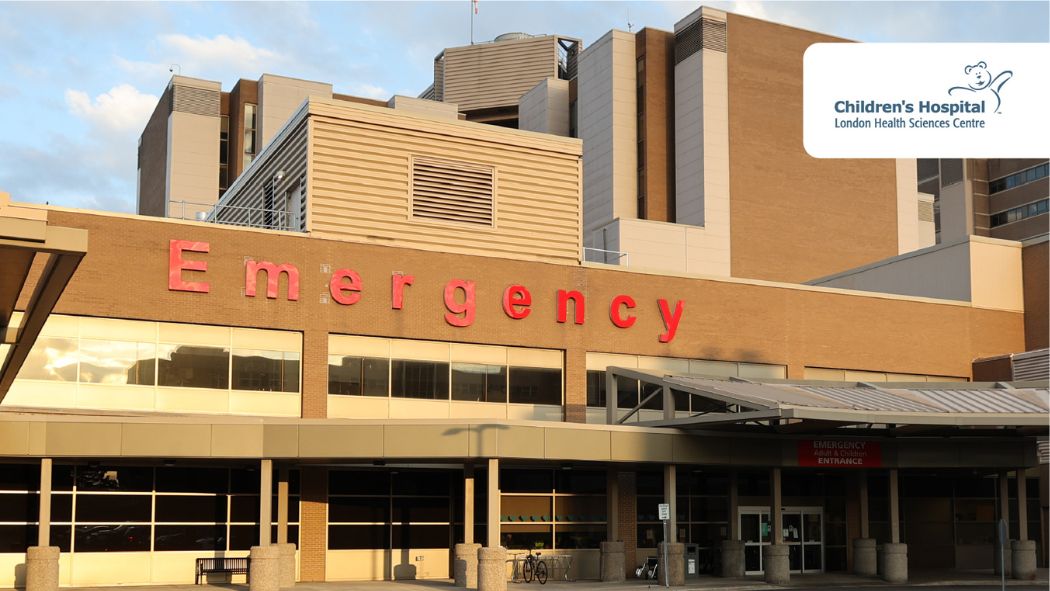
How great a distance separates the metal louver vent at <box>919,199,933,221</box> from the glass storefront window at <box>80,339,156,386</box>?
55.5 m

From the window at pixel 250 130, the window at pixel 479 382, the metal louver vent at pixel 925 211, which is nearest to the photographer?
the window at pixel 479 382

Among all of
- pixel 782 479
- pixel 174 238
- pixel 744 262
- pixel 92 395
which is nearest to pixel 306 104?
pixel 174 238

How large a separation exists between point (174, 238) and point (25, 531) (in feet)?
27.0

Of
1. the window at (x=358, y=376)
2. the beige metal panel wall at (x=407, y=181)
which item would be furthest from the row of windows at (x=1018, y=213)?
the window at (x=358, y=376)

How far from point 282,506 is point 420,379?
5.32 metres

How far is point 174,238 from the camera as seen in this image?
3047cm

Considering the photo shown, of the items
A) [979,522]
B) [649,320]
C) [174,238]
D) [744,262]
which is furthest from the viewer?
[744,262]

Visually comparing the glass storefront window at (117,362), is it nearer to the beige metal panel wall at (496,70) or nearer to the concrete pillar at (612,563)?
the concrete pillar at (612,563)

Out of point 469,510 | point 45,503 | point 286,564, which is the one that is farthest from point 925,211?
point 45,503

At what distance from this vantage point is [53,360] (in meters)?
29.1

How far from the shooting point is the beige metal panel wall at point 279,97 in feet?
263

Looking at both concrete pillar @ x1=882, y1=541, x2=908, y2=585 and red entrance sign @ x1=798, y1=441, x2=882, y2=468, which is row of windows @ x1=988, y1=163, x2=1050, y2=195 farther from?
red entrance sign @ x1=798, y1=441, x2=882, y2=468

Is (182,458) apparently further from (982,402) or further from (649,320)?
(982,402)

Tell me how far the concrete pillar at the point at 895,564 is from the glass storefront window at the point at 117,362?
2140 centimetres
